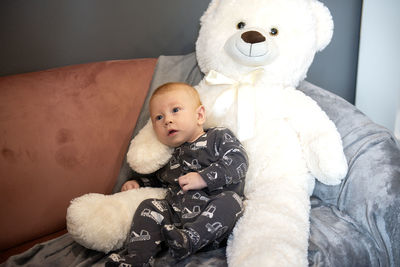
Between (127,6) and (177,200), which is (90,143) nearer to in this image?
(177,200)

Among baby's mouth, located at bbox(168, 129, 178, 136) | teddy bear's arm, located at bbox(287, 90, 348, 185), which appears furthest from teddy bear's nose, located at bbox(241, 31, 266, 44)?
baby's mouth, located at bbox(168, 129, 178, 136)

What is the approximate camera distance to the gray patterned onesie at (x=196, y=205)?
1.04 m

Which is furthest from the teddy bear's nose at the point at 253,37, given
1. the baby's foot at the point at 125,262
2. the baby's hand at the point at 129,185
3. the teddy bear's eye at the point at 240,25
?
the baby's foot at the point at 125,262

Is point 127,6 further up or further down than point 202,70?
further up

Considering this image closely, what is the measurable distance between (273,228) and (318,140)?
376 mm

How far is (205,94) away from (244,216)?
523mm

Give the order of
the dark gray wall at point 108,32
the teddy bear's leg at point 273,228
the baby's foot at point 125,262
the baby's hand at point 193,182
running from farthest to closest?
the dark gray wall at point 108,32, the baby's hand at point 193,182, the baby's foot at point 125,262, the teddy bear's leg at point 273,228

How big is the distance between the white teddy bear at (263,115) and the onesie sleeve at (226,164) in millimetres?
79

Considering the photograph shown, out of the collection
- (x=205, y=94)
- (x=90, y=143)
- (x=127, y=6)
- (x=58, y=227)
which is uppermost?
(x=127, y=6)

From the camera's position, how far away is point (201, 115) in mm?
1327

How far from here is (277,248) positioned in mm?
932

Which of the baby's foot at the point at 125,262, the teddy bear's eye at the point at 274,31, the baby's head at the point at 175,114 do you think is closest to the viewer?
the baby's foot at the point at 125,262

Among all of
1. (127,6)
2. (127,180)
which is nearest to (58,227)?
(127,180)

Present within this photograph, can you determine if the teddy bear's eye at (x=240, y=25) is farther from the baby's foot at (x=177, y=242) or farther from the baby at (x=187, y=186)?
the baby's foot at (x=177, y=242)
